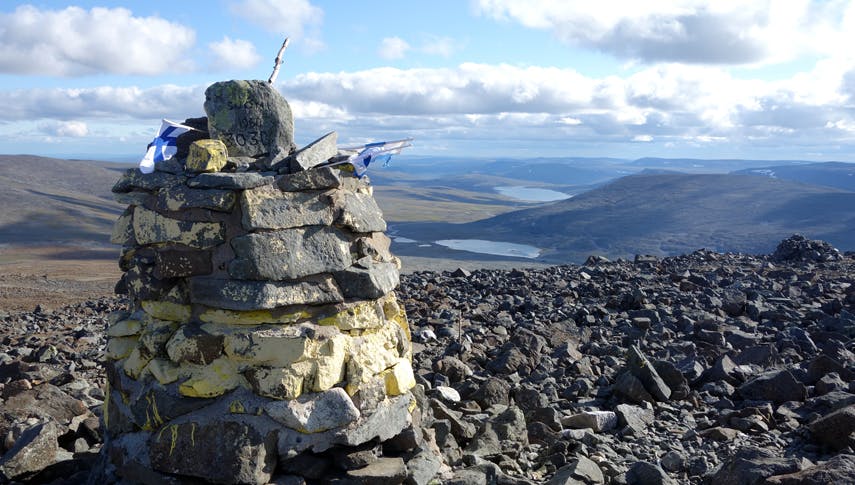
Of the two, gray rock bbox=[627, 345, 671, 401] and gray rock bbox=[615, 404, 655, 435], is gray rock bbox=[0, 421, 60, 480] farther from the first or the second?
gray rock bbox=[627, 345, 671, 401]

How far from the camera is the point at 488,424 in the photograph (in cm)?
762

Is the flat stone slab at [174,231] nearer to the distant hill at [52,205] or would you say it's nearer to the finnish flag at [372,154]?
the finnish flag at [372,154]

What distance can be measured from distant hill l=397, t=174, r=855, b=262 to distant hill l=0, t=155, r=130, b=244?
151ft

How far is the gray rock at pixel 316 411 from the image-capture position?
566cm

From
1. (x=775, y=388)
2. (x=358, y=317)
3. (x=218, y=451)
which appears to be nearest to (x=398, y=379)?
(x=358, y=317)

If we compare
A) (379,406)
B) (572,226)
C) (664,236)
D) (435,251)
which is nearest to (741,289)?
(379,406)

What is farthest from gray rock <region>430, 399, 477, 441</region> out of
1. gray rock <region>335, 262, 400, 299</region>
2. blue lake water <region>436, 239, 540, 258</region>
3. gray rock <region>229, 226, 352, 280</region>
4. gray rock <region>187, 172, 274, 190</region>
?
blue lake water <region>436, 239, 540, 258</region>

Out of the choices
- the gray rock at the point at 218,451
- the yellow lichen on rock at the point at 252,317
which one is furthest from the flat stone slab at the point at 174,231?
the gray rock at the point at 218,451

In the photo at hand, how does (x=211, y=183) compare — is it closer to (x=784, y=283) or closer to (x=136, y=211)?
(x=136, y=211)

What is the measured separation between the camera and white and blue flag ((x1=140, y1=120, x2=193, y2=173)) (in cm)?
631

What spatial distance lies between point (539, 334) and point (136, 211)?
8936 millimetres

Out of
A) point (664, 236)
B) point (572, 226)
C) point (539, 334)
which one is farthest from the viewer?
point (572, 226)

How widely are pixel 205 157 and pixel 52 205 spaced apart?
111151 millimetres

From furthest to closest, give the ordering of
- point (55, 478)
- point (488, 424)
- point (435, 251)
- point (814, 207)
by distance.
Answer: point (814, 207)
point (435, 251)
point (488, 424)
point (55, 478)
